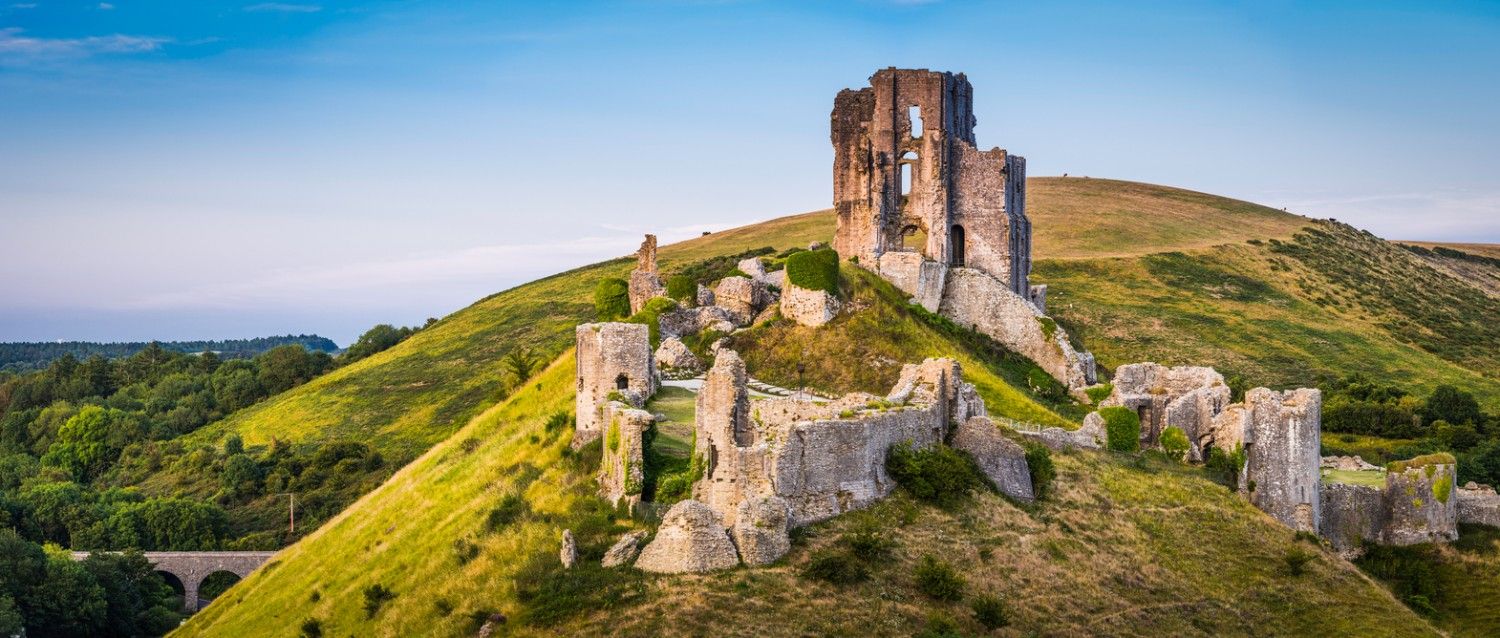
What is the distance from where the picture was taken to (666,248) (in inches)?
5281

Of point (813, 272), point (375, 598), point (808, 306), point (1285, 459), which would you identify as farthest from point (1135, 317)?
point (375, 598)

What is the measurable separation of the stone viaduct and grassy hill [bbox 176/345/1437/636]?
3768cm

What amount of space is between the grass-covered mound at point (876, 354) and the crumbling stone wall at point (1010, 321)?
1.20m

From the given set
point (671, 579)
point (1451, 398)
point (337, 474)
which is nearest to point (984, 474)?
point (671, 579)

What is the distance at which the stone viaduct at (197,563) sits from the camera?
7762 centimetres

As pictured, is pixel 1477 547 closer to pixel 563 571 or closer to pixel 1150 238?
pixel 563 571

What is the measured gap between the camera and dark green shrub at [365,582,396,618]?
30.3 metres

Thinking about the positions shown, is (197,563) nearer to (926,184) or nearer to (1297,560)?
(926,184)

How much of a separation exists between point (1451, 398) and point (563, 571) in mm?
63017

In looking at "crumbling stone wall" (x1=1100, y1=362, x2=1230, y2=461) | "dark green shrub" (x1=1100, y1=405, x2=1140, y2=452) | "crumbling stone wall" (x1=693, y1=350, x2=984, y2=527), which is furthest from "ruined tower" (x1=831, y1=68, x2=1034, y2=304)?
"crumbling stone wall" (x1=693, y1=350, x2=984, y2=527)

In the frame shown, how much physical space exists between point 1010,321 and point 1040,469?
23.8 m

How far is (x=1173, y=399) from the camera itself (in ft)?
149

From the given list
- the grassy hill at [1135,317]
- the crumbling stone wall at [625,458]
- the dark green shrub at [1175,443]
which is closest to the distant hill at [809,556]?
the crumbling stone wall at [625,458]

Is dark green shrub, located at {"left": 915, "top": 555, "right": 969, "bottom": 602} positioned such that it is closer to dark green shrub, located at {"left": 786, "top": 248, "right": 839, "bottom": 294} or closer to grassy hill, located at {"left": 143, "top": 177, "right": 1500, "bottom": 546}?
dark green shrub, located at {"left": 786, "top": 248, "right": 839, "bottom": 294}
